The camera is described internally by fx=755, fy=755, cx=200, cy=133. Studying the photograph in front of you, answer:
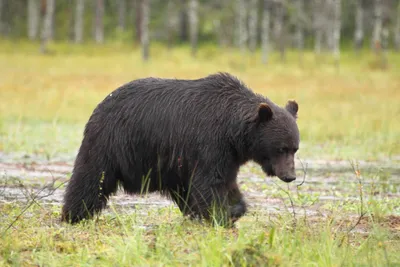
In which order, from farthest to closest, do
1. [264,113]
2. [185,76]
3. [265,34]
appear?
[265,34]
[185,76]
[264,113]

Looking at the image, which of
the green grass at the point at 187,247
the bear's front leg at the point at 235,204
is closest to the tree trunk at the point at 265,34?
the bear's front leg at the point at 235,204

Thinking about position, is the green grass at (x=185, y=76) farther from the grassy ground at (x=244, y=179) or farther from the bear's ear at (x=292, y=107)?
the bear's ear at (x=292, y=107)

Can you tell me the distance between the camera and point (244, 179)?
11.5m

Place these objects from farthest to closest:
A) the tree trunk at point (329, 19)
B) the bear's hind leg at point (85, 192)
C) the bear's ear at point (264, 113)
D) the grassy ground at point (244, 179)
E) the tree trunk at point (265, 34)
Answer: the tree trunk at point (329, 19) → the tree trunk at point (265, 34) → the bear's hind leg at point (85, 192) → the bear's ear at point (264, 113) → the grassy ground at point (244, 179)

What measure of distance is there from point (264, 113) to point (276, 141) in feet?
0.94

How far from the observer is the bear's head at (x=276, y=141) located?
6727 mm

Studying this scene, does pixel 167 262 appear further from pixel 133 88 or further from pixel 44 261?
pixel 133 88

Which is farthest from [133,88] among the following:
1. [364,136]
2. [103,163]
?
[364,136]

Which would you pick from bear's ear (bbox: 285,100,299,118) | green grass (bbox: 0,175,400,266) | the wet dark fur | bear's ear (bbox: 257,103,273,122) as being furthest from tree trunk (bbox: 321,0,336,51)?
green grass (bbox: 0,175,400,266)

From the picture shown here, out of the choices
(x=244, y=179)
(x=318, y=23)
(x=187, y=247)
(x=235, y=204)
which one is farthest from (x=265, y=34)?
(x=187, y=247)

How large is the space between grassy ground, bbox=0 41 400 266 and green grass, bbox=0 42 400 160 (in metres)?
0.05

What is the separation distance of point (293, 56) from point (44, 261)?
48993 millimetres

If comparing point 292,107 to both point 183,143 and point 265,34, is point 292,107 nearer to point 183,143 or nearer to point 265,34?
point 183,143

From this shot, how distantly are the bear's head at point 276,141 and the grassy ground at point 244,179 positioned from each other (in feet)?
1.57
